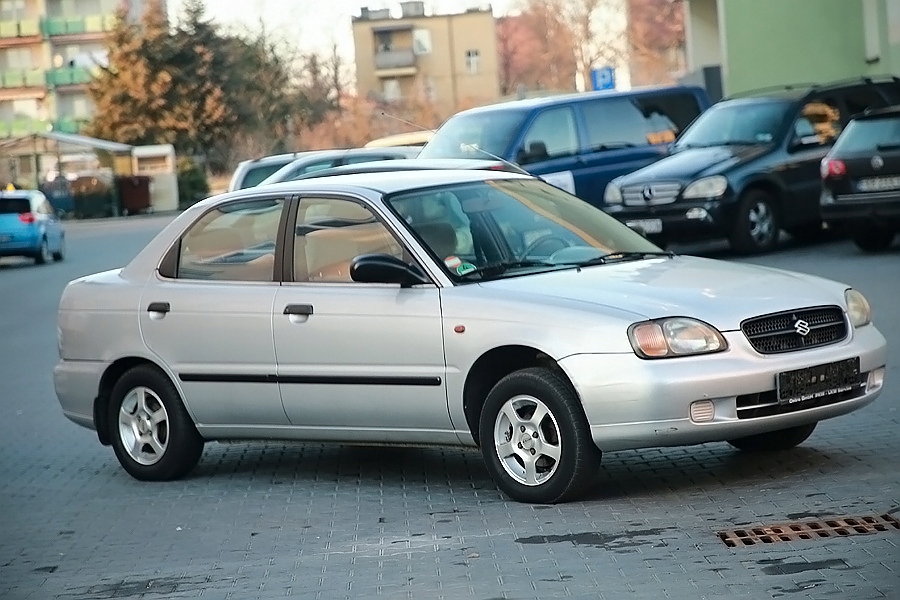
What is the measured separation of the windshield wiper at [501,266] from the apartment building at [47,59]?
314ft

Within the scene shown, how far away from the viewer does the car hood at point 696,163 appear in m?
19.8

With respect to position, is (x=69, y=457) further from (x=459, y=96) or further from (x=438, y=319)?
(x=459, y=96)

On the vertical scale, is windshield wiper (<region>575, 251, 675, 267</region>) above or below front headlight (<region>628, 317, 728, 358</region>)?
above

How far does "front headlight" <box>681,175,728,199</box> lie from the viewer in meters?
19.7

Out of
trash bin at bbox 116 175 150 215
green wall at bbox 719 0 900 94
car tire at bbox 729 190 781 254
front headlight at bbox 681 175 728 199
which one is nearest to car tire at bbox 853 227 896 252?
car tire at bbox 729 190 781 254

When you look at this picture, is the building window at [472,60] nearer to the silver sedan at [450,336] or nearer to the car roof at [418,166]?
the car roof at [418,166]

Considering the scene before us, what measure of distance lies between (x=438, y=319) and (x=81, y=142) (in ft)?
191

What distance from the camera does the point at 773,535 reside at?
6.63 m

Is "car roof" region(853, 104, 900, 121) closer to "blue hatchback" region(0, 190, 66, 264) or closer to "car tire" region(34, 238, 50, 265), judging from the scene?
"blue hatchback" region(0, 190, 66, 264)

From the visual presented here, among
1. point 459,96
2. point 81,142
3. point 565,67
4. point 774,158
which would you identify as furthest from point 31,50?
point 774,158

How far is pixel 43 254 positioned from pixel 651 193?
19458mm


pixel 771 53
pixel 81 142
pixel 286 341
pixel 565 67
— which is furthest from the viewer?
pixel 565 67

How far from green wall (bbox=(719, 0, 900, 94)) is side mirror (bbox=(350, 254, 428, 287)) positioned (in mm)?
26602

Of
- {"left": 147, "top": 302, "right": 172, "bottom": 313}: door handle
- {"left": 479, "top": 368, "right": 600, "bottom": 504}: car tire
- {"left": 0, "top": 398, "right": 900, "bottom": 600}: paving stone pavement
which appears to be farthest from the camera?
{"left": 147, "top": 302, "right": 172, "bottom": 313}: door handle
